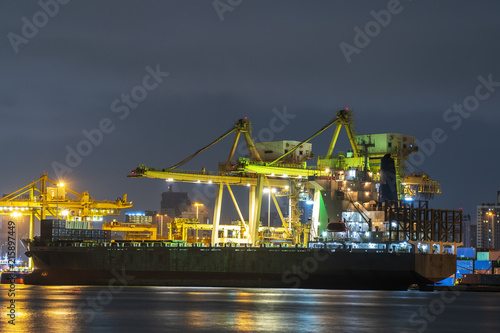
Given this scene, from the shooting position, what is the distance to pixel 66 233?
305 ft

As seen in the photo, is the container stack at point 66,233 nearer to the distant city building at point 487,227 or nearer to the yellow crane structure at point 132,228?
the yellow crane structure at point 132,228

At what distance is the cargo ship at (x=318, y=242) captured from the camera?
81.1m

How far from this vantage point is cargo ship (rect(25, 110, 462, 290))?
8106cm

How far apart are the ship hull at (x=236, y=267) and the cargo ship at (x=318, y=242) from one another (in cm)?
11

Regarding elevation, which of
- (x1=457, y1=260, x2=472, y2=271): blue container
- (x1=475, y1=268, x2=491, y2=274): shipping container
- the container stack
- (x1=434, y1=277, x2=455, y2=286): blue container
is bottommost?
(x1=434, y1=277, x2=455, y2=286): blue container

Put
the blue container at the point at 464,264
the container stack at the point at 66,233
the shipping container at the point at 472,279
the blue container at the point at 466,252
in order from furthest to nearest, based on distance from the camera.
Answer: the blue container at the point at 466,252
the blue container at the point at 464,264
the shipping container at the point at 472,279
the container stack at the point at 66,233

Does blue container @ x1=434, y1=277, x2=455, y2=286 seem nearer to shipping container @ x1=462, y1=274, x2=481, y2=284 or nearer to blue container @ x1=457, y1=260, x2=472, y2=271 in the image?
shipping container @ x1=462, y1=274, x2=481, y2=284

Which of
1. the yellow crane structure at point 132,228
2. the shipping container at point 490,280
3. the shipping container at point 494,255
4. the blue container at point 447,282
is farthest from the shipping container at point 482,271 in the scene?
the yellow crane structure at point 132,228

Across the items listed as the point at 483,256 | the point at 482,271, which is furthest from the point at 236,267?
the point at 483,256

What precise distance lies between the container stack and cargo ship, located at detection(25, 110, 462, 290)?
Answer: 0.65 feet

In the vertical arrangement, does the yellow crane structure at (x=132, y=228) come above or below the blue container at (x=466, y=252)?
above

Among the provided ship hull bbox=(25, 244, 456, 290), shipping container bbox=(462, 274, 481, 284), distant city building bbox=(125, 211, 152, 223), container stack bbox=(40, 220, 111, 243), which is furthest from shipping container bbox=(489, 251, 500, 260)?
distant city building bbox=(125, 211, 152, 223)

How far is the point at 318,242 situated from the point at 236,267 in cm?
919

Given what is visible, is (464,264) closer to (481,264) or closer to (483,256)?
(481,264)
